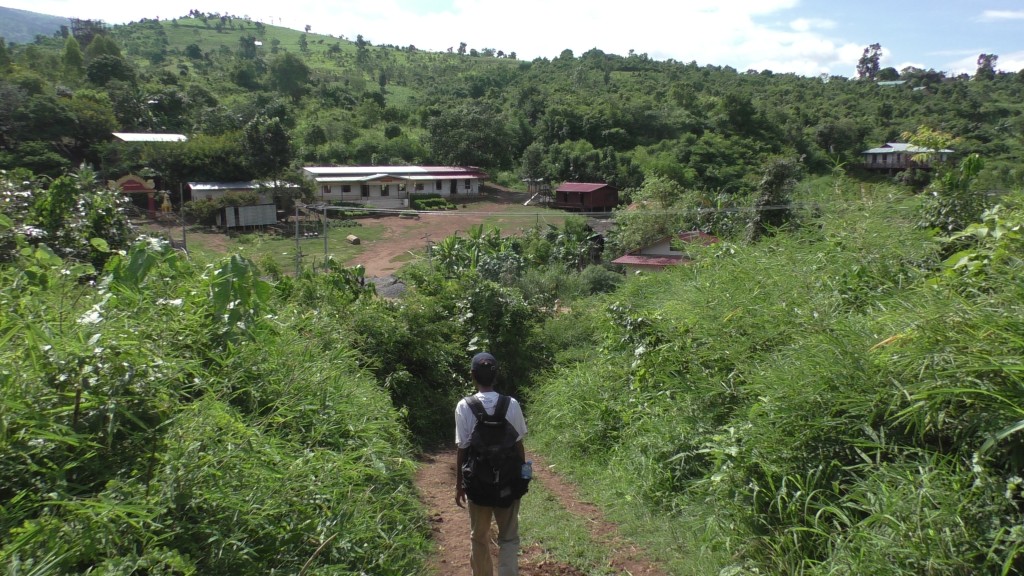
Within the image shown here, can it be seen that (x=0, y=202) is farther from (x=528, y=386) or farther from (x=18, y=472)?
(x=528, y=386)

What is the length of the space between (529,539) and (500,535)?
128cm

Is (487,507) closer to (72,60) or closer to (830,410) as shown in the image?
(830,410)

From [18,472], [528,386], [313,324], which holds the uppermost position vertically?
[18,472]

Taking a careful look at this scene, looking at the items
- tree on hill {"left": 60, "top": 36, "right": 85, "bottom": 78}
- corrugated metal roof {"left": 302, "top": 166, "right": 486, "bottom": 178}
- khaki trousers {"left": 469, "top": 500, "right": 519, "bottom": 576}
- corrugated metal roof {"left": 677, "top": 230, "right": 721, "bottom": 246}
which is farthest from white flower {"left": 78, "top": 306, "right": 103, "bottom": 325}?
tree on hill {"left": 60, "top": 36, "right": 85, "bottom": 78}

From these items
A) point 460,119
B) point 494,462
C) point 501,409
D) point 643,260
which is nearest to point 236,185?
point 460,119

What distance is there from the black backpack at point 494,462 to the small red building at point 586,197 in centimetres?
3862

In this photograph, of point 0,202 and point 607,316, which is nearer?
point 0,202

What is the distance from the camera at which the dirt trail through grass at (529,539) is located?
4.57m

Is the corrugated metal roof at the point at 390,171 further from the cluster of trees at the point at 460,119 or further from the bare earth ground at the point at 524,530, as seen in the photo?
the bare earth ground at the point at 524,530

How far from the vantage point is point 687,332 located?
6512 mm

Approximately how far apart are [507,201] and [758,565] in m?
41.4

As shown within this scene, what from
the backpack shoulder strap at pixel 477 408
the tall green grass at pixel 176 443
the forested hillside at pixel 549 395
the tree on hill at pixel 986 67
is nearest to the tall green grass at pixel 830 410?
A: the forested hillside at pixel 549 395

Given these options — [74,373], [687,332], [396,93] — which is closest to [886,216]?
A: [687,332]

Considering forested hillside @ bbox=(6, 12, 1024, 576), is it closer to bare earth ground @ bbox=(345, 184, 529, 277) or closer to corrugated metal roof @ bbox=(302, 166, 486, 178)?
bare earth ground @ bbox=(345, 184, 529, 277)
